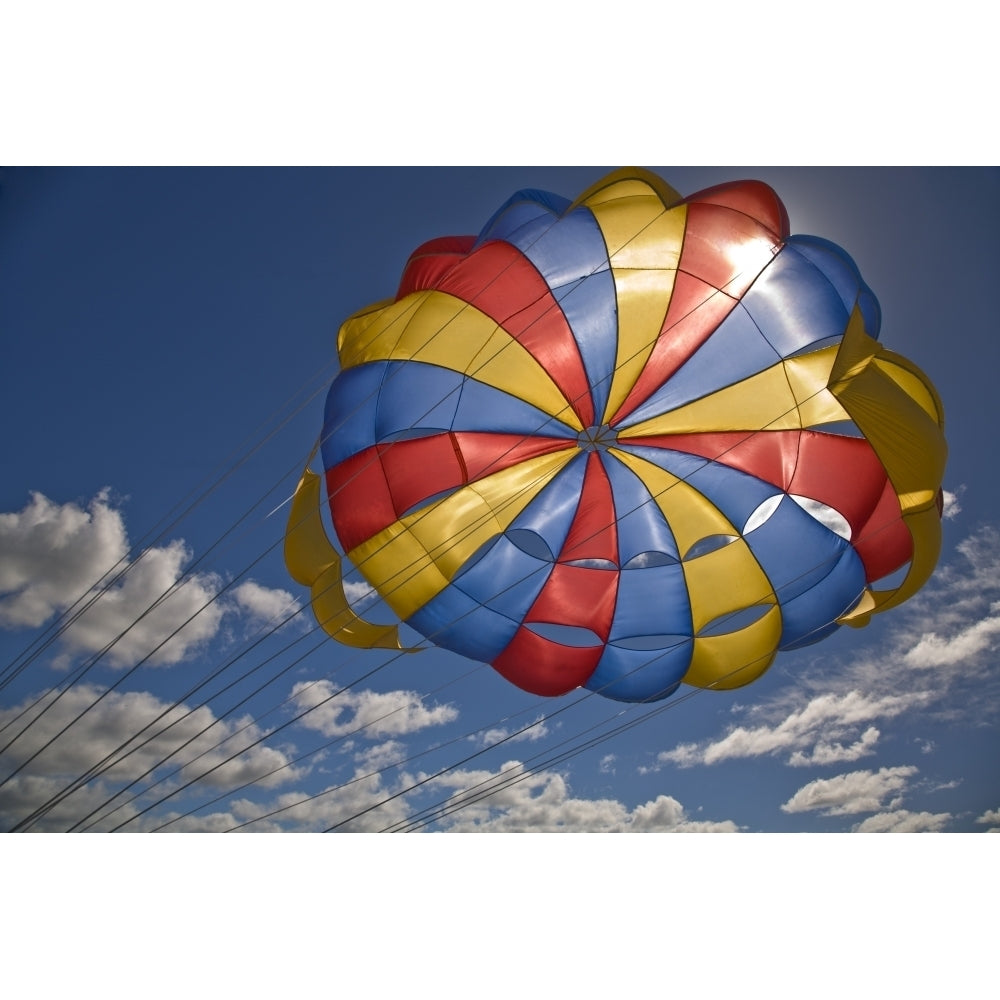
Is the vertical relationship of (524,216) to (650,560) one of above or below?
above

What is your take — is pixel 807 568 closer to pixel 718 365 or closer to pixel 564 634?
pixel 718 365

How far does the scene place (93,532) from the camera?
3393 mm

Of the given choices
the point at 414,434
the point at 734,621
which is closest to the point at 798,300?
the point at 734,621

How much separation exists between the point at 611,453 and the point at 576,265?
29.0 inches

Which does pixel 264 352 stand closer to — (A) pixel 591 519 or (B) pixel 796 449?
(A) pixel 591 519

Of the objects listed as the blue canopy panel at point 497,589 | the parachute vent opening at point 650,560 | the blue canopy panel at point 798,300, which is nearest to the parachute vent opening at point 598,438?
the blue canopy panel at point 497,589

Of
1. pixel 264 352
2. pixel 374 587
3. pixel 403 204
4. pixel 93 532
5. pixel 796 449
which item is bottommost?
pixel 374 587

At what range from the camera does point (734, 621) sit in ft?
10.3

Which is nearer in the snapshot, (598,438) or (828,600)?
(828,600)

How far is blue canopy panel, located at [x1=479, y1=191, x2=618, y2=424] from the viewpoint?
2.95 metres

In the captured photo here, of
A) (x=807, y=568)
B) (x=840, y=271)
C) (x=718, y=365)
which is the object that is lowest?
(x=807, y=568)

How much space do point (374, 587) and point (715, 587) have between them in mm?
1227
